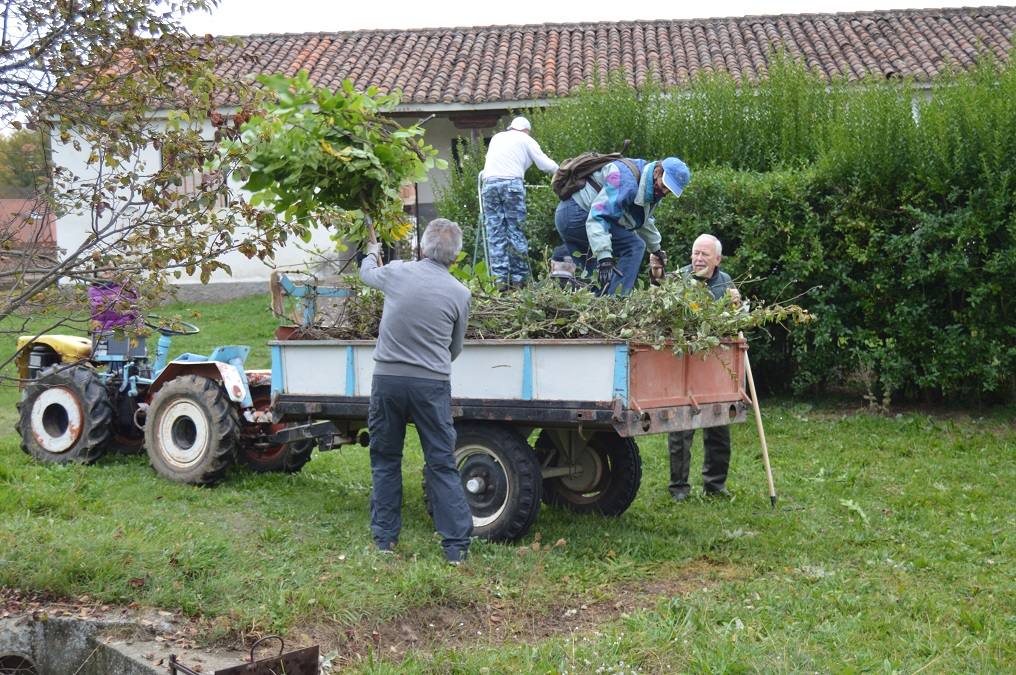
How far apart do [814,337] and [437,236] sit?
6.67 meters

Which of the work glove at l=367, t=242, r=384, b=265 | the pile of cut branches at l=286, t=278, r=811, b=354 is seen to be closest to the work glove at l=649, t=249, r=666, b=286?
the pile of cut branches at l=286, t=278, r=811, b=354

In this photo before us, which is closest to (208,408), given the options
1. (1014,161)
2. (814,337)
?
(814,337)

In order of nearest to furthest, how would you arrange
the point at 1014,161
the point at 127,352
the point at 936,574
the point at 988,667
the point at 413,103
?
1. the point at 988,667
2. the point at 936,574
3. the point at 127,352
4. the point at 1014,161
5. the point at 413,103

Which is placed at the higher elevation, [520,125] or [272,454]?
[520,125]

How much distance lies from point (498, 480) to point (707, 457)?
2.45m

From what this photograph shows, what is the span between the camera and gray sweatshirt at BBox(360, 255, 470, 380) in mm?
6703

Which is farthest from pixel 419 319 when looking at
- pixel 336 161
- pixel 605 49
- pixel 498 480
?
pixel 605 49

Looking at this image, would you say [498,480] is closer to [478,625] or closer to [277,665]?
[478,625]

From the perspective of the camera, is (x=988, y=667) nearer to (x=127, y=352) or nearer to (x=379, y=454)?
(x=379, y=454)

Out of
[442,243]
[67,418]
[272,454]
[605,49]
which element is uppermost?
[605,49]

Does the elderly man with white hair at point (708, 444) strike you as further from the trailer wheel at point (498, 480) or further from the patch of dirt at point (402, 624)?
the patch of dirt at point (402, 624)

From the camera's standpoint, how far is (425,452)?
270 inches

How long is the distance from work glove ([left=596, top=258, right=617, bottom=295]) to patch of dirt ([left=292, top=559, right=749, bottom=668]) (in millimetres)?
2912

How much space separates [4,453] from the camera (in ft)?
33.7
